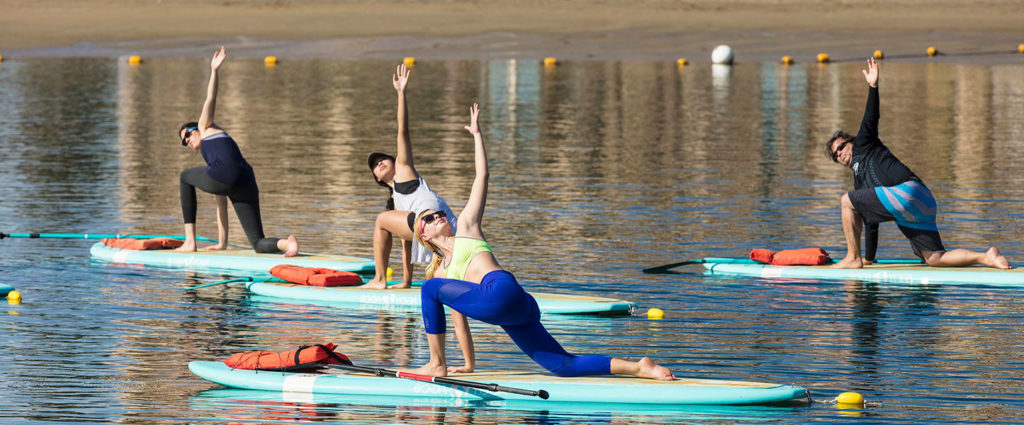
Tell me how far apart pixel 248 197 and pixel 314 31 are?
1717 inches

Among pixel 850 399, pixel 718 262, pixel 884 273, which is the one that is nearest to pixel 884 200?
pixel 884 273

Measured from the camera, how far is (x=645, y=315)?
13.5 meters

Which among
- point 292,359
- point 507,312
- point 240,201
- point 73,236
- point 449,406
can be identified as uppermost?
point 240,201

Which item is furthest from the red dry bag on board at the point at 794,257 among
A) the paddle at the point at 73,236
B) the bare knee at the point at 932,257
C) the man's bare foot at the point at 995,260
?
the paddle at the point at 73,236

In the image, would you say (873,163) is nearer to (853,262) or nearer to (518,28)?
(853,262)

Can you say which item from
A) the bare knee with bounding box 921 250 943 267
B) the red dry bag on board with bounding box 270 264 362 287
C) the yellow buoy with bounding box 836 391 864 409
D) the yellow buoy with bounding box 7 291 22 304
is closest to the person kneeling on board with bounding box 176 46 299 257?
the red dry bag on board with bounding box 270 264 362 287

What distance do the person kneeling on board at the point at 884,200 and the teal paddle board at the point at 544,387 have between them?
5.20m

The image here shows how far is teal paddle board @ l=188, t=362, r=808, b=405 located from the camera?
10109mm

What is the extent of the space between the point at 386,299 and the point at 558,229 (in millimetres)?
5008

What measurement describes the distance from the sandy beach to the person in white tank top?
1585 inches

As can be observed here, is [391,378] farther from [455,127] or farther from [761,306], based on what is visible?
[455,127]

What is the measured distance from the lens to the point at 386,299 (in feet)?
45.7

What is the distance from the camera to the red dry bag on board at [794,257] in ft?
51.2

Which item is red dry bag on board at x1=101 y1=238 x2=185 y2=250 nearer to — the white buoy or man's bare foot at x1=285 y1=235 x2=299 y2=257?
man's bare foot at x1=285 y1=235 x2=299 y2=257
